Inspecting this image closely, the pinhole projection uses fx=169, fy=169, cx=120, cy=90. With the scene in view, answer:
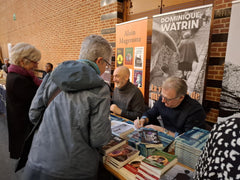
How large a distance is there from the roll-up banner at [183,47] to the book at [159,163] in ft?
5.51

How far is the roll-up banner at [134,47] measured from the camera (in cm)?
332

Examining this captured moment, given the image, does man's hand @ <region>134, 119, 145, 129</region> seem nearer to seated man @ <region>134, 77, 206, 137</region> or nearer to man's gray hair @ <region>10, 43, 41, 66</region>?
seated man @ <region>134, 77, 206, 137</region>

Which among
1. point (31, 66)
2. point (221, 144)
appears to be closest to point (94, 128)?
point (221, 144)

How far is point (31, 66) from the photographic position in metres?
1.95

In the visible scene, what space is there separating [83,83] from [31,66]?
132cm

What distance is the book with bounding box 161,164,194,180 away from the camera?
103cm

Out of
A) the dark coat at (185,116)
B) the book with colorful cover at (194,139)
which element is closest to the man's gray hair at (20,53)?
the dark coat at (185,116)

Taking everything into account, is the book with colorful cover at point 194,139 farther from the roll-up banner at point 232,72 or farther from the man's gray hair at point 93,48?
the roll-up banner at point 232,72

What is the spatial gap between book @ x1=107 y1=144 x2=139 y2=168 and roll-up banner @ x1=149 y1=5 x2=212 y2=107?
171cm

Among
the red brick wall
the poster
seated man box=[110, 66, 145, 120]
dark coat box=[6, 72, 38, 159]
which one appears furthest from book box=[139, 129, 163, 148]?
the red brick wall

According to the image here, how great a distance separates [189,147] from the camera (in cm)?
120

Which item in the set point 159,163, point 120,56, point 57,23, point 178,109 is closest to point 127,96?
point 178,109

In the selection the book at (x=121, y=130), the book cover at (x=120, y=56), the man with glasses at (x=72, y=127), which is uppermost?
the book cover at (x=120, y=56)

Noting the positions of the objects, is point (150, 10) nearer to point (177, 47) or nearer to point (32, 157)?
point (177, 47)
